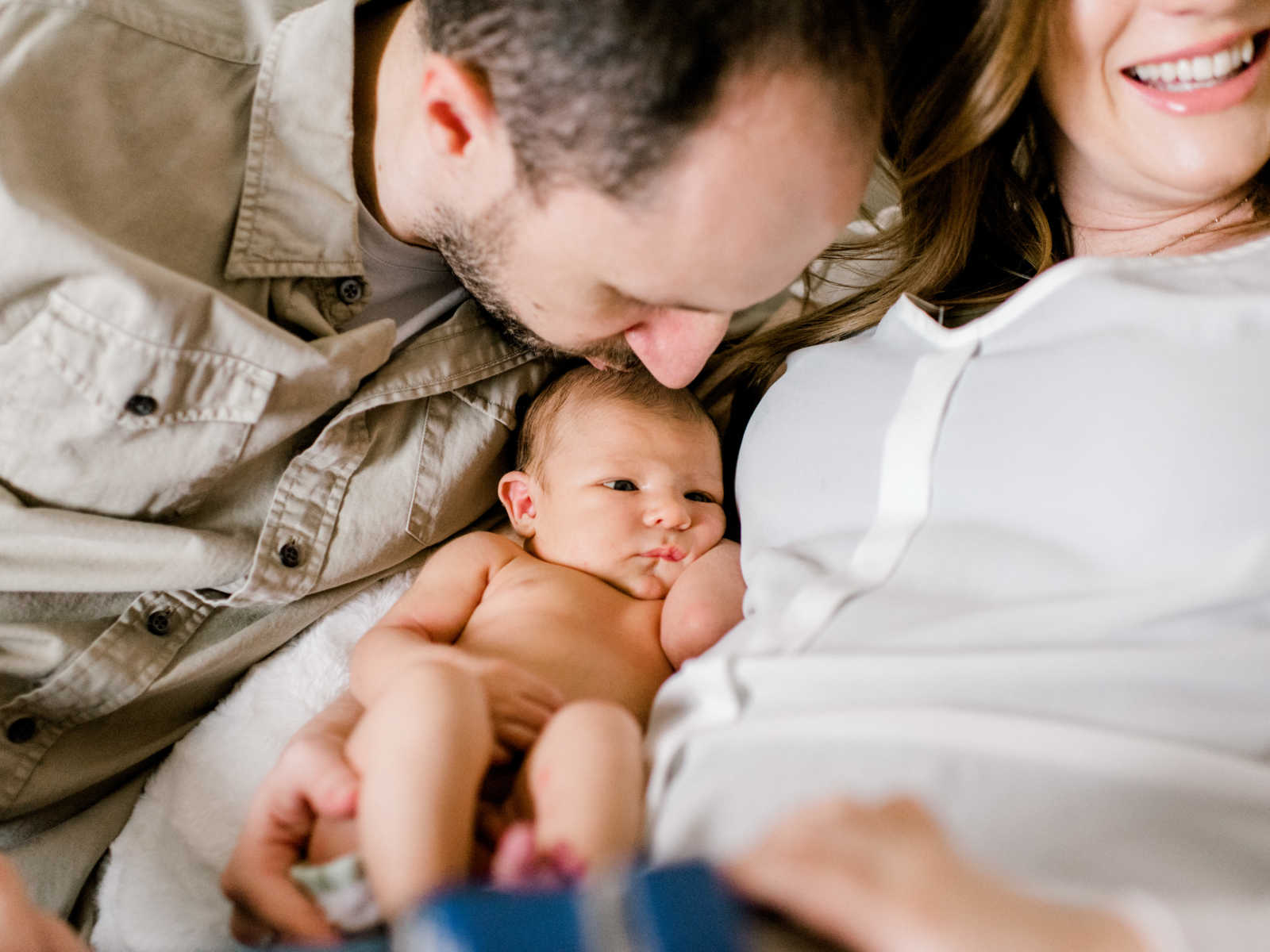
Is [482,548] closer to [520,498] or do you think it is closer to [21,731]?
[520,498]

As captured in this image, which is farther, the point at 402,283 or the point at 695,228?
the point at 402,283

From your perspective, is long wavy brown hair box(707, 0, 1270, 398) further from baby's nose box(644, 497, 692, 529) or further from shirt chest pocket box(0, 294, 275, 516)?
shirt chest pocket box(0, 294, 275, 516)

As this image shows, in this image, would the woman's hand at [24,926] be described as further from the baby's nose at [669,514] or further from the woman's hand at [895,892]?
the baby's nose at [669,514]

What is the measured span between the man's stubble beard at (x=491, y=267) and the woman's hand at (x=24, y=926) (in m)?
0.79

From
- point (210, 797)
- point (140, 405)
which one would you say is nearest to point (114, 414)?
point (140, 405)

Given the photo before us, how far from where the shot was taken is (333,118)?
4.26 ft

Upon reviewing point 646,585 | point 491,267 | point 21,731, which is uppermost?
point 491,267

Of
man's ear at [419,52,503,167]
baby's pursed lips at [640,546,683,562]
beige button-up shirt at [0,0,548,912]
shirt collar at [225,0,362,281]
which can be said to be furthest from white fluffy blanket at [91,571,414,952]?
man's ear at [419,52,503,167]

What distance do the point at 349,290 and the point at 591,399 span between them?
37cm

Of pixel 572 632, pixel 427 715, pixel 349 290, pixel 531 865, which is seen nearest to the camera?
pixel 531 865

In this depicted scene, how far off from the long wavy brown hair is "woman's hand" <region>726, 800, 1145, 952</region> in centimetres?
88

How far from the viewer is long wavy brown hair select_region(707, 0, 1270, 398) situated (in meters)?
1.23

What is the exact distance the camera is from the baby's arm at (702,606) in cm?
128

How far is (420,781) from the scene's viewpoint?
0.81m
